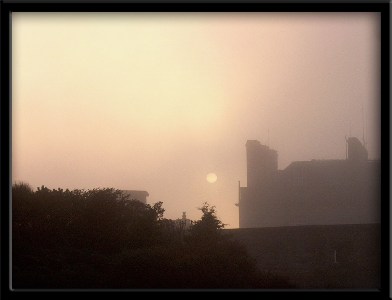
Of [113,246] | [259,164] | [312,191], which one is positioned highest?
[259,164]

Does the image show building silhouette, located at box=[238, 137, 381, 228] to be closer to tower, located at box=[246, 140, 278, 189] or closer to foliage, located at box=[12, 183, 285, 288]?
tower, located at box=[246, 140, 278, 189]

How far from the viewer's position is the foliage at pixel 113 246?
4.51 metres

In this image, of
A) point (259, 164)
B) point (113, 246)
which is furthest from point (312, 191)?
point (113, 246)

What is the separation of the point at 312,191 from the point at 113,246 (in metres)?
1.77

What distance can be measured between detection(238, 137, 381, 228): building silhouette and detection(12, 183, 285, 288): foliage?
15.1 inches

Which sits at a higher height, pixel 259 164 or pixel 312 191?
pixel 259 164

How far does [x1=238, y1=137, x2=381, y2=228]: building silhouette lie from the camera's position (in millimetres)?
A: 4527

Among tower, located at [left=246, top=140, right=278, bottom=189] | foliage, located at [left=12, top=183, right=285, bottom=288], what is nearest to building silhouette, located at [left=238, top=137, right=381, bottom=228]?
tower, located at [left=246, top=140, right=278, bottom=189]

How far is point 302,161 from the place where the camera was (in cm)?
462

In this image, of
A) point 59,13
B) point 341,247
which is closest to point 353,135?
point 341,247

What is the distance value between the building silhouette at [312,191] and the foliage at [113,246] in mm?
382

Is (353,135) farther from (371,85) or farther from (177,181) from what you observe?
(177,181)

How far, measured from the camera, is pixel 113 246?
4586 mm

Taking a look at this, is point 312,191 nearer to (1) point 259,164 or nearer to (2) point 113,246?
(1) point 259,164
